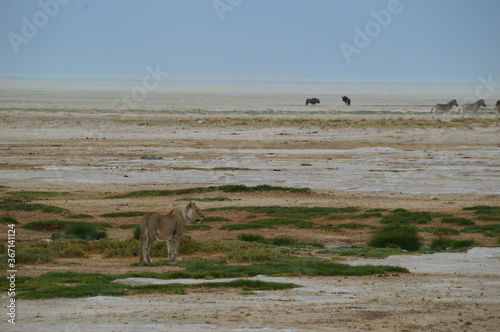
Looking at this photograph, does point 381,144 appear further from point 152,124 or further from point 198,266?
point 198,266

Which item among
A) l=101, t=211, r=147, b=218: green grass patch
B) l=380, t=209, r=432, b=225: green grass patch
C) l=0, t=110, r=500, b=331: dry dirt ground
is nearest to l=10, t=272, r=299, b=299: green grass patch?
l=0, t=110, r=500, b=331: dry dirt ground

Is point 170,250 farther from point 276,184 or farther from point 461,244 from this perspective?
point 276,184

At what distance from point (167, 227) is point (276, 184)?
1576 cm

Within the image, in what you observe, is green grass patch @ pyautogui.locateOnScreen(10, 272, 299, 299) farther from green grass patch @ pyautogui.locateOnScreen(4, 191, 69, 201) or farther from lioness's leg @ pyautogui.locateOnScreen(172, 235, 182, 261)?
green grass patch @ pyautogui.locateOnScreen(4, 191, 69, 201)

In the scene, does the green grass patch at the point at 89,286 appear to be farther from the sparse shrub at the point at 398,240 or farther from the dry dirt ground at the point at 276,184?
the sparse shrub at the point at 398,240

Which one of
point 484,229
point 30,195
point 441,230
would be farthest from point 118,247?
point 30,195

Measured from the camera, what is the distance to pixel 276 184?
31422 mm

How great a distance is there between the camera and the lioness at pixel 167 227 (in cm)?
1565

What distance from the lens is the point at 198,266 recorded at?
15.0m

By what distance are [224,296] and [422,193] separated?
18.5 m

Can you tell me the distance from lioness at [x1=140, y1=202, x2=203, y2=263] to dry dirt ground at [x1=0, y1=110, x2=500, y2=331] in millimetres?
759

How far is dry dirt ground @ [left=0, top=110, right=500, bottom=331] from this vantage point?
10.7 metres

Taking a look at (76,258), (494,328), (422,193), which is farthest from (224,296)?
(422,193)

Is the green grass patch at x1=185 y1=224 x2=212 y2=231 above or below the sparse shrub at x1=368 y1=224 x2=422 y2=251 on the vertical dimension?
below
